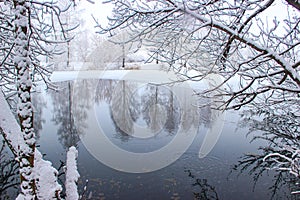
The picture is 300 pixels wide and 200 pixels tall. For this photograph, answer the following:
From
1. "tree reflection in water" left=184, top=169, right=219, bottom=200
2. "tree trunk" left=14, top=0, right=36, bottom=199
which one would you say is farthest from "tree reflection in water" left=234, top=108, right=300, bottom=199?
"tree trunk" left=14, top=0, right=36, bottom=199

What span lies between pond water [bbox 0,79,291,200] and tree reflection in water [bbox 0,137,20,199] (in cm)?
98

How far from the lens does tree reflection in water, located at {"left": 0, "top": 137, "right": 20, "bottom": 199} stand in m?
5.96

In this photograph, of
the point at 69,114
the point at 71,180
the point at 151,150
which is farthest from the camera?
the point at 69,114

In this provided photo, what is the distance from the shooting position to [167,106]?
15.2 m

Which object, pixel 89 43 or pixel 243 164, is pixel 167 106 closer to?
pixel 243 164

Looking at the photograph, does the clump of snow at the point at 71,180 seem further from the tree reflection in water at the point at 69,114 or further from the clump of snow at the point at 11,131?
the tree reflection in water at the point at 69,114

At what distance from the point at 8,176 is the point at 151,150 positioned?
422cm

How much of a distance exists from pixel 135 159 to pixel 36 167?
5285 mm

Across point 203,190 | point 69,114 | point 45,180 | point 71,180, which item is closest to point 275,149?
point 203,190

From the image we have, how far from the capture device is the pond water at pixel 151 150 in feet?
20.2

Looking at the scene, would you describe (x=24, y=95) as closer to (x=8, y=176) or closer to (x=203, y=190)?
(x=203, y=190)

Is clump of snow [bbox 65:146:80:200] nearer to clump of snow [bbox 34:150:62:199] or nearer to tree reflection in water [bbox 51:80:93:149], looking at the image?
clump of snow [bbox 34:150:62:199]

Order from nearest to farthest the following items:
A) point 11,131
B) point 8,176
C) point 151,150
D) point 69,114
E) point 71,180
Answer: point 11,131
point 71,180
point 8,176
point 151,150
point 69,114

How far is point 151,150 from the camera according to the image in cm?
848
